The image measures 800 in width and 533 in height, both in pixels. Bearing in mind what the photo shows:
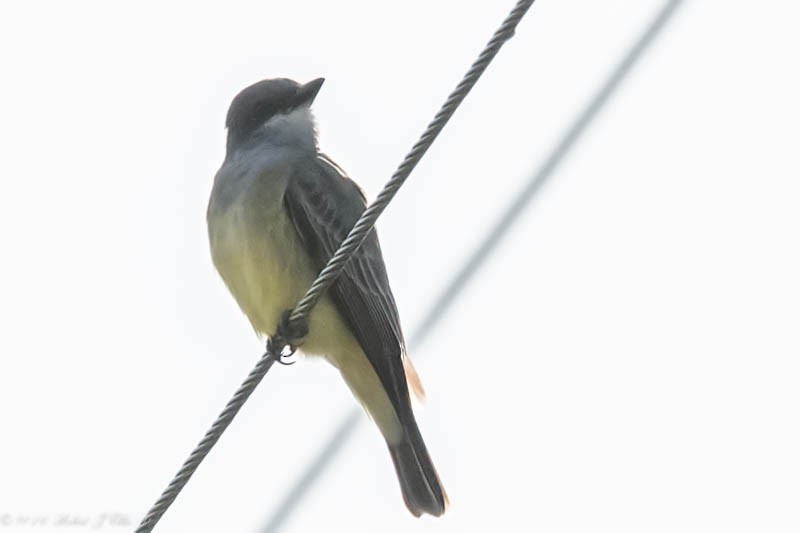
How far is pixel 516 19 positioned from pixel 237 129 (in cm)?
279

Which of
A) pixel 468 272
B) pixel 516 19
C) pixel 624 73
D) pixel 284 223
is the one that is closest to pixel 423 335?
pixel 468 272

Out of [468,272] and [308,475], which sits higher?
[468,272]

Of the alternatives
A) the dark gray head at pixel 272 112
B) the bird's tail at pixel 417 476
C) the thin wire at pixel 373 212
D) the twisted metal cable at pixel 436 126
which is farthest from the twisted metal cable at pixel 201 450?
the dark gray head at pixel 272 112

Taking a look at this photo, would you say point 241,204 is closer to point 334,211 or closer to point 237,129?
point 334,211

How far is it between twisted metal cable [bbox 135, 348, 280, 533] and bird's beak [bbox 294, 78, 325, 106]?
2.39 meters

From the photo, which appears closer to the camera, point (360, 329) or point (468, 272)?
point (468, 272)

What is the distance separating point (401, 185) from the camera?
481cm

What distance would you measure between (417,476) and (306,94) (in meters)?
1.86

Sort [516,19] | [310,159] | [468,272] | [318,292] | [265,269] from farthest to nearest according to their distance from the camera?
[310,159], [265,269], [468,272], [318,292], [516,19]

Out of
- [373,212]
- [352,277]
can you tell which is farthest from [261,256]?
[373,212]

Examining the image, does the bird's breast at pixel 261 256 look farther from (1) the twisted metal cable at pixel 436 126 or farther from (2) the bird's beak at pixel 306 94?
(1) the twisted metal cable at pixel 436 126

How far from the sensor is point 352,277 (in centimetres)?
646

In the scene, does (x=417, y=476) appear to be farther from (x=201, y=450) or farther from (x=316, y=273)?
(x=201, y=450)

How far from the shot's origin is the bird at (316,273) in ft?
20.7
